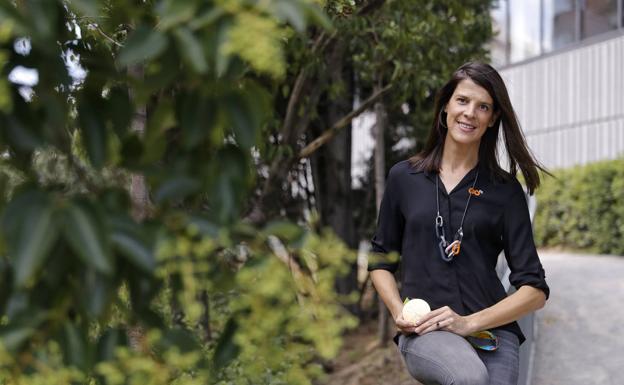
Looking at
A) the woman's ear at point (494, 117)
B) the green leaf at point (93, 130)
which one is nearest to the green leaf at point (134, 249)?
the green leaf at point (93, 130)

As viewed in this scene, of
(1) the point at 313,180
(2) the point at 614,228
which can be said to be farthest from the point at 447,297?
(2) the point at 614,228

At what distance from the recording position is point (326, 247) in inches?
57.5

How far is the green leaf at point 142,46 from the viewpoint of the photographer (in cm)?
116

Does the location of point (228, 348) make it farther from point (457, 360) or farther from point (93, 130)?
point (457, 360)

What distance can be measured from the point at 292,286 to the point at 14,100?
546 millimetres

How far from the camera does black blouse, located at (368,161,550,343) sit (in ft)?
11.5

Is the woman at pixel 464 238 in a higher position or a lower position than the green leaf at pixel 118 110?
lower

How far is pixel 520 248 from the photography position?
3.55 metres

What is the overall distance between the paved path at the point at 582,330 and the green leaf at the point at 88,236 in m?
6.12

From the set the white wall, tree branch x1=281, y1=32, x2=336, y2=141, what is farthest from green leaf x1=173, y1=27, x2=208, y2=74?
the white wall

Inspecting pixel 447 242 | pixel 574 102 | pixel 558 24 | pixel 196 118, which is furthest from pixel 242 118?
pixel 558 24

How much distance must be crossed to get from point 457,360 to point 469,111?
1079mm

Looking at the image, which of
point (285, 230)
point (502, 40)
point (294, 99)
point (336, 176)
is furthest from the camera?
point (502, 40)

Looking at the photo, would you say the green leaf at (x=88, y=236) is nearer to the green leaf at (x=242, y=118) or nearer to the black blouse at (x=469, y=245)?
the green leaf at (x=242, y=118)
